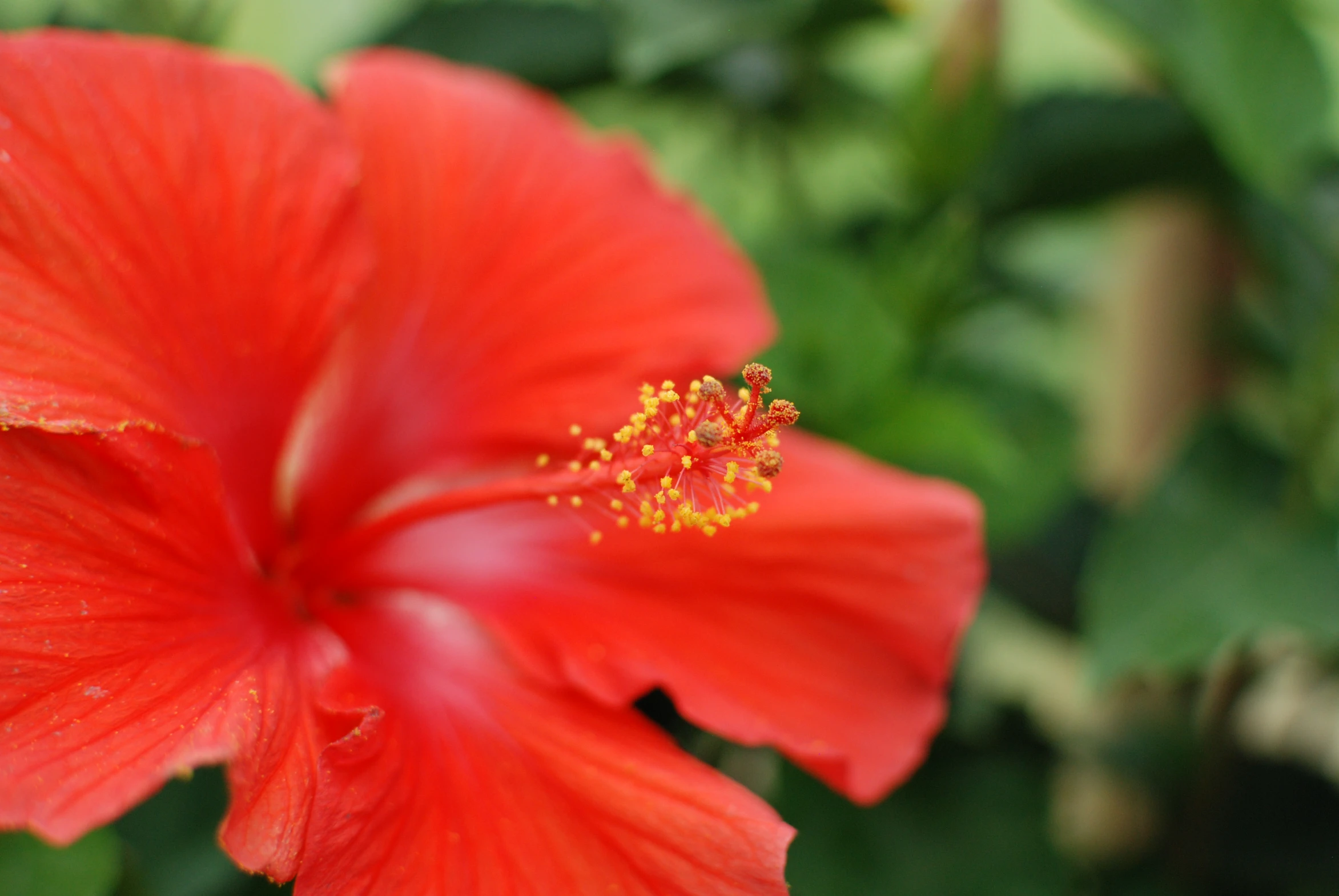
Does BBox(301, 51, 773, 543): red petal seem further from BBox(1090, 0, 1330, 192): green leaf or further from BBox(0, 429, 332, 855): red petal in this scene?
BBox(1090, 0, 1330, 192): green leaf

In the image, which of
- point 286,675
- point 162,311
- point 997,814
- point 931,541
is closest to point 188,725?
point 286,675

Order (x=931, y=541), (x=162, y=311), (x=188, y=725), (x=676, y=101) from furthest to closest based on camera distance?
1. (x=676, y=101)
2. (x=931, y=541)
3. (x=162, y=311)
4. (x=188, y=725)

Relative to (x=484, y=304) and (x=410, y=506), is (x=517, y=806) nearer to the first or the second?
(x=410, y=506)

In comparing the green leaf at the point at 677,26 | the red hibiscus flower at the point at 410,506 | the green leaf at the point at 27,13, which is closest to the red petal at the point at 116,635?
the red hibiscus flower at the point at 410,506

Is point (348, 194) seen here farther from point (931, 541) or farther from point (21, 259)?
point (931, 541)

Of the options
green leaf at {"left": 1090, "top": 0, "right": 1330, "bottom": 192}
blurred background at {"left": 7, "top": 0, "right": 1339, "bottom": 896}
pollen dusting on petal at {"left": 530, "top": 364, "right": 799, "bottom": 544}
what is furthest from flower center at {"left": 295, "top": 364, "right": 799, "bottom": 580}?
green leaf at {"left": 1090, "top": 0, "right": 1330, "bottom": 192}

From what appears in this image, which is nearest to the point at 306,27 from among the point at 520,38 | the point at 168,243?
the point at 520,38
